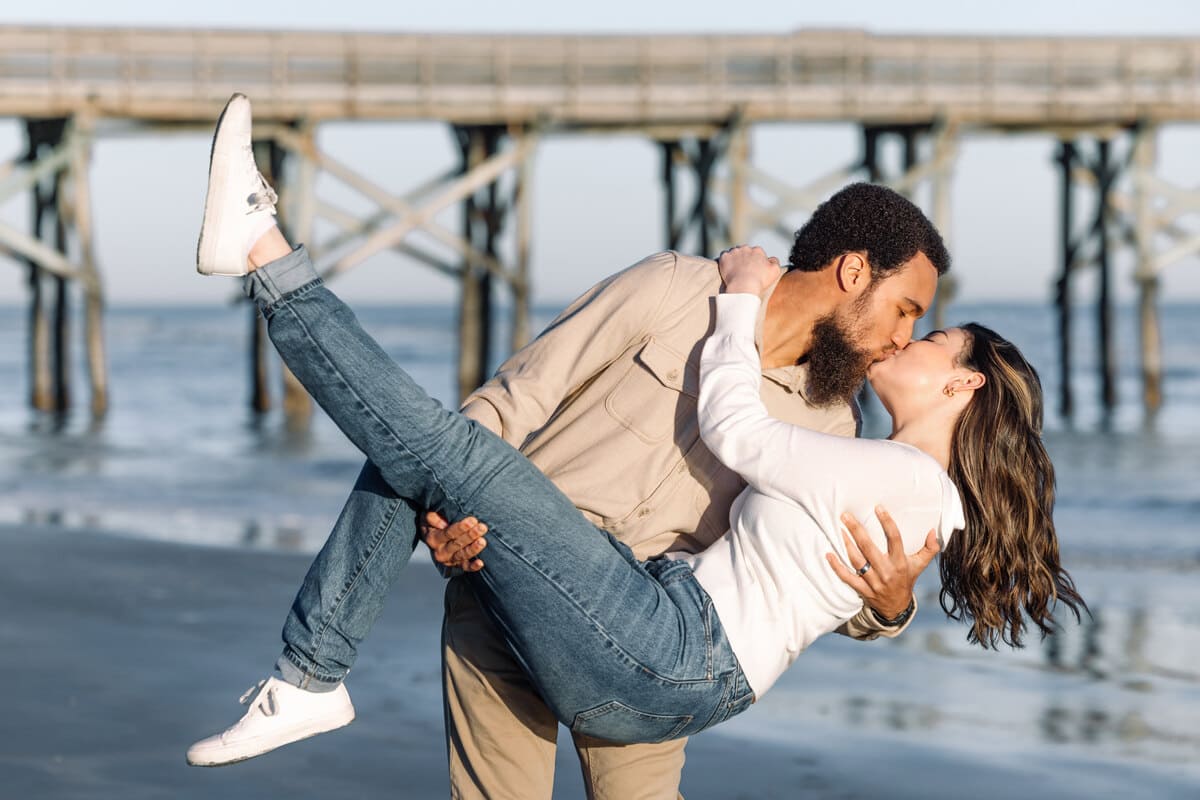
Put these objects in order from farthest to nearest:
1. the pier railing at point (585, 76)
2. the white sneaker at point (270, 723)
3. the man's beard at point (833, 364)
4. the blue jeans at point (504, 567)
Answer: the pier railing at point (585, 76)
the man's beard at point (833, 364)
the white sneaker at point (270, 723)
the blue jeans at point (504, 567)

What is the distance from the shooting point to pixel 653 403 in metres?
2.65

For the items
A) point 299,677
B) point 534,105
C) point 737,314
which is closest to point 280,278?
point 299,677

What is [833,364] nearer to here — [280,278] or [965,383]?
[965,383]

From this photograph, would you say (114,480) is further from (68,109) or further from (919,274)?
(919,274)

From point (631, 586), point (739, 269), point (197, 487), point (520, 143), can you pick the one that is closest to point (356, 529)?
point (631, 586)

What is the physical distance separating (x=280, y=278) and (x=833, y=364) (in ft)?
3.32

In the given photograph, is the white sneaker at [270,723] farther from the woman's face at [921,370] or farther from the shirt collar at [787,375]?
the woman's face at [921,370]

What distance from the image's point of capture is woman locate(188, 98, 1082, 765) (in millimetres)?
2281

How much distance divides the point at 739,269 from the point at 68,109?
40.5 feet

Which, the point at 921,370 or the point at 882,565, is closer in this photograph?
the point at 882,565

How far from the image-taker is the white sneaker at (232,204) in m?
2.32

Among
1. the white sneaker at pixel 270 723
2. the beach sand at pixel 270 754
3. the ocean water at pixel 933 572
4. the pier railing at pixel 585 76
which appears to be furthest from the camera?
the pier railing at pixel 585 76

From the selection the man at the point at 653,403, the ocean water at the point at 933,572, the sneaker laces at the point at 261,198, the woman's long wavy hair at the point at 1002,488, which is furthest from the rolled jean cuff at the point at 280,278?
the ocean water at the point at 933,572

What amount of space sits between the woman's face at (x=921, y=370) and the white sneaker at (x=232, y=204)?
3.67 ft
